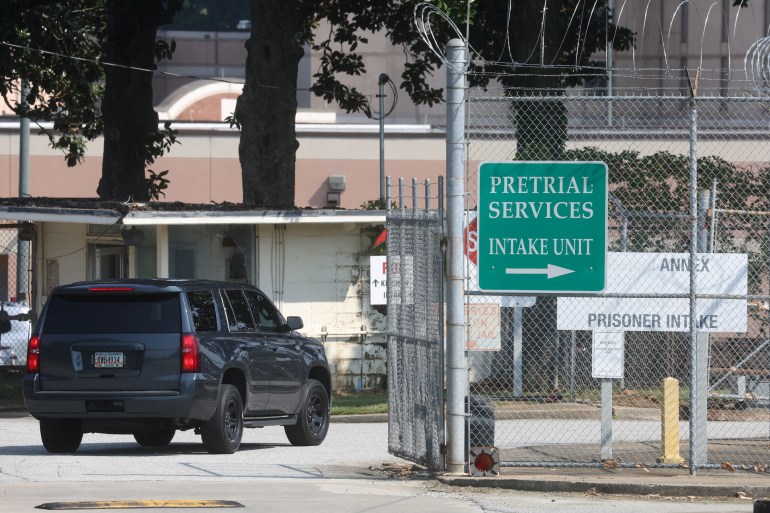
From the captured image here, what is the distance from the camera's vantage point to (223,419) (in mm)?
14047

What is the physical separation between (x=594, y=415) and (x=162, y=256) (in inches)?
290

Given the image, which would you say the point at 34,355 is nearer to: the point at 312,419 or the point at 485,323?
the point at 312,419

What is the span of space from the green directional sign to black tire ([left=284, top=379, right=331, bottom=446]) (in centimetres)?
410

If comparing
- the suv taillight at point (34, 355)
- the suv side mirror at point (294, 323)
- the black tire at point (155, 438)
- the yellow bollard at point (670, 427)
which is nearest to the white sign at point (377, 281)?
the suv side mirror at point (294, 323)

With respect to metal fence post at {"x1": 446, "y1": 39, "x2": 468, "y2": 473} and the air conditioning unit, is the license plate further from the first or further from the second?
the air conditioning unit

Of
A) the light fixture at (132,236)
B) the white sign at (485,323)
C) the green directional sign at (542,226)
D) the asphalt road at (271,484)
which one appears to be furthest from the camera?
the light fixture at (132,236)

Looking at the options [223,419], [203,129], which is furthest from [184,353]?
[203,129]

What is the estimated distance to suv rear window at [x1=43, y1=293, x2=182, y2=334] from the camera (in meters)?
13.7

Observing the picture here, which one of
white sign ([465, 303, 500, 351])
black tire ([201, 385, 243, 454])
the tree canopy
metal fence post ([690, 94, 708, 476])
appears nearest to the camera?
metal fence post ([690, 94, 708, 476])

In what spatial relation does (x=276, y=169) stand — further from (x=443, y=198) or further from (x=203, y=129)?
(x=203, y=129)

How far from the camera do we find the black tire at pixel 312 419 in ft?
51.4

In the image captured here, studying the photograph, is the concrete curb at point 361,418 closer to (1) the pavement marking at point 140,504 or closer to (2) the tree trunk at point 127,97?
(2) the tree trunk at point 127,97

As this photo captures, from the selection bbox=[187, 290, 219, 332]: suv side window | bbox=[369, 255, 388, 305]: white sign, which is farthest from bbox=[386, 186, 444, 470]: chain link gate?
bbox=[369, 255, 388, 305]: white sign

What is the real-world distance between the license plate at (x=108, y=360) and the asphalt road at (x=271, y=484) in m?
0.94
